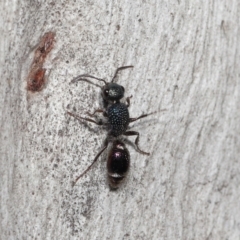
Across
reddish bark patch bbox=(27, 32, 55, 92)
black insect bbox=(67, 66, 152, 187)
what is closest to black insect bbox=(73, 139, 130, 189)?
black insect bbox=(67, 66, 152, 187)

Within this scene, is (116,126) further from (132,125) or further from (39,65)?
(39,65)

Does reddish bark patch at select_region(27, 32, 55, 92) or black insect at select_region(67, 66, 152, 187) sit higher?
reddish bark patch at select_region(27, 32, 55, 92)

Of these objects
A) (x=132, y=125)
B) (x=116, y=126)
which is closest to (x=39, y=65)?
(x=116, y=126)

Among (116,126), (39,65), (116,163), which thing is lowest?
(116,163)

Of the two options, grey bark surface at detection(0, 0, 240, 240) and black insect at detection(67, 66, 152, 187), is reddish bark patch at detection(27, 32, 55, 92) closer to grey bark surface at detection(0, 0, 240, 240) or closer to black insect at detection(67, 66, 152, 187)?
grey bark surface at detection(0, 0, 240, 240)
